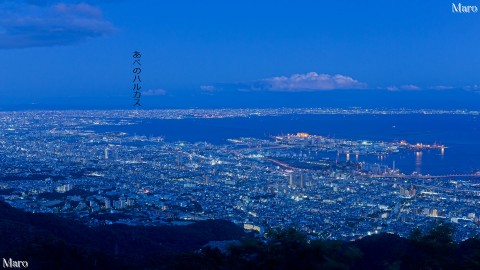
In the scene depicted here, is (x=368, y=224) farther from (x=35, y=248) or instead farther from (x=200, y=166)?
(x=200, y=166)

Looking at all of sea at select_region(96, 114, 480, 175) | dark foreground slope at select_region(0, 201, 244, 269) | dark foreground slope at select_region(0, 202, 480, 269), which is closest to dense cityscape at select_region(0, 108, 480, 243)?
dark foreground slope at select_region(0, 201, 244, 269)

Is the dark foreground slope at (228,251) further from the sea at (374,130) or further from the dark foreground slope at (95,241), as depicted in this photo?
the sea at (374,130)

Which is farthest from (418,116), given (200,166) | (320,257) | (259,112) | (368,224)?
(320,257)

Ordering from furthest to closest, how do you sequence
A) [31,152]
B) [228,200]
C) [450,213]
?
[31,152] < [228,200] < [450,213]

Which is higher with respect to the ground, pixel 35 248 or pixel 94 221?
pixel 35 248

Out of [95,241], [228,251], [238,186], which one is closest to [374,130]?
[238,186]

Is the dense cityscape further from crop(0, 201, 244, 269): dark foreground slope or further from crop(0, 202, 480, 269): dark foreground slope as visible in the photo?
crop(0, 202, 480, 269): dark foreground slope

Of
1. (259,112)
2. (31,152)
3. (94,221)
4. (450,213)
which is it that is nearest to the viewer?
(94,221)

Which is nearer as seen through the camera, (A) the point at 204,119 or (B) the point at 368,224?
(B) the point at 368,224
